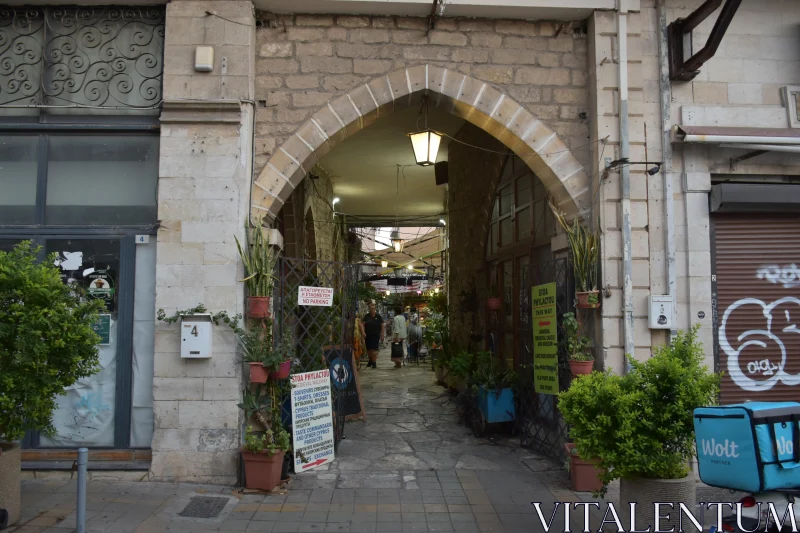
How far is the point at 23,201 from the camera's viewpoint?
6055 mm

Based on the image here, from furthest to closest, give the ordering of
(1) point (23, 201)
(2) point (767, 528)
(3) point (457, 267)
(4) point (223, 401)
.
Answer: (3) point (457, 267) < (1) point (23, 201) < (4) point (223, 401) < (2) point (767, 528)

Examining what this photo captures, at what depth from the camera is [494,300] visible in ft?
27.7

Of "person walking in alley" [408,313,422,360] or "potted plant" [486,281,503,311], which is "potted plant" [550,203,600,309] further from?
"person walking in alley" [408,313,422,360]

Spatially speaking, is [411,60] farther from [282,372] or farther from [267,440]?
[267,440]

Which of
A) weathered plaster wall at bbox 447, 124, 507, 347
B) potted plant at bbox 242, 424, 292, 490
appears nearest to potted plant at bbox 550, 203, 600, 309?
weathered plaster wall at bbox 447, 124, 507, 347

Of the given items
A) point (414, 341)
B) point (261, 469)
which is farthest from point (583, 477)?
point (414, 341)

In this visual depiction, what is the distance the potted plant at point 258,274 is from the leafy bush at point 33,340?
5.08 ft

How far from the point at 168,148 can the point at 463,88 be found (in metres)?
3.04

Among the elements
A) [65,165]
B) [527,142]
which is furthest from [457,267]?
[65,165]

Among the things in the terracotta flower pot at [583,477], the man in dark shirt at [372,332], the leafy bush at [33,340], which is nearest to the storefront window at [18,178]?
the leafy bush at [33,340]

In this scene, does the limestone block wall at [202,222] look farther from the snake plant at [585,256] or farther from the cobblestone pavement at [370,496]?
the snake plant at [585,256]

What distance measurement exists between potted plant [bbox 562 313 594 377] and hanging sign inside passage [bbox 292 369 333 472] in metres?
2.58

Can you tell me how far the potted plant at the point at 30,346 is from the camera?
411cm

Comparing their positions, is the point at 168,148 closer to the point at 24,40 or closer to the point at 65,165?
the point at 65,165
